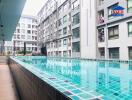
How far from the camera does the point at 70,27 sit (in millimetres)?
29281

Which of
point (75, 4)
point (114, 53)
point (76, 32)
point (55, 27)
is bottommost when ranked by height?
point (114, 53)

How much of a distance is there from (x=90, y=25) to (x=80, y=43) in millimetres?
3386

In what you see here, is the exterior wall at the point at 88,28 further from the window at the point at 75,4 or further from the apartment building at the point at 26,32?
the apartment building at the point at 26,32

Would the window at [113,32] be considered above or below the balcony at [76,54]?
above

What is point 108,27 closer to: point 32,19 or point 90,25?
point 90,25

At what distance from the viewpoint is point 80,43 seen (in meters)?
24.5

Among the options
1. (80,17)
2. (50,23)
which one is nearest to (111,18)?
(80,17)

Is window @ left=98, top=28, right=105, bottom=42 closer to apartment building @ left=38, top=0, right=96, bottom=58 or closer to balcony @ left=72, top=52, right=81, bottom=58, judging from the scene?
apartment building @ left=38, top=0, right=96, bottom=58

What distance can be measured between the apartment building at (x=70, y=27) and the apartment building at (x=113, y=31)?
2.94ft

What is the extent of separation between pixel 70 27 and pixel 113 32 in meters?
11.7

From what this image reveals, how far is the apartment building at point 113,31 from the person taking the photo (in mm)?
16438

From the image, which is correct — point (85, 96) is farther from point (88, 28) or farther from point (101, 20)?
point (88, 28)

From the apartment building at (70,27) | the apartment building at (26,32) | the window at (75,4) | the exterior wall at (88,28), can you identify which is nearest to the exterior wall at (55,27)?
the apartment building at (70,27)

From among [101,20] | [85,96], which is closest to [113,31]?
[101,20]
